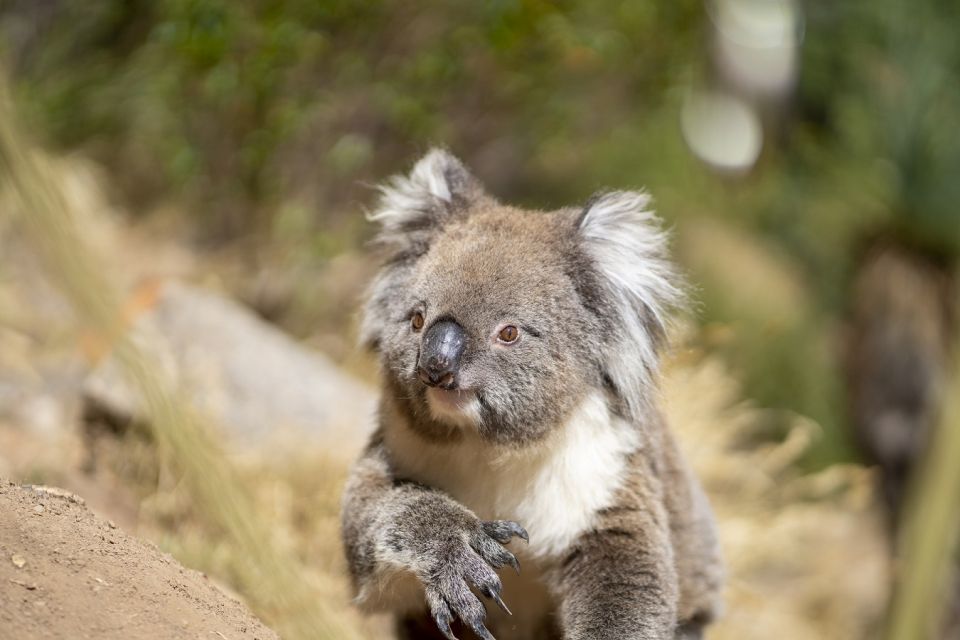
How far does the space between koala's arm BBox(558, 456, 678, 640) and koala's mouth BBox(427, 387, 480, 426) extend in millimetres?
540

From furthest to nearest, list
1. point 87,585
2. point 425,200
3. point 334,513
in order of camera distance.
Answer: point 334,513, point 425,200, point 87,585

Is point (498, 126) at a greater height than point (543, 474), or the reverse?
point (498, 126)

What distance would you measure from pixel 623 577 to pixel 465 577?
54 cm

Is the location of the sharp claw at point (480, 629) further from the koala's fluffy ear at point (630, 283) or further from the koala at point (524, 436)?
the koala's fluffy ear at point (630, 283)

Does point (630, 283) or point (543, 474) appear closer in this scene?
point (543, 474)

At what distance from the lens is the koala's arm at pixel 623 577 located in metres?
3.35

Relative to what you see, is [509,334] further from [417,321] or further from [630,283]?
[630,283]

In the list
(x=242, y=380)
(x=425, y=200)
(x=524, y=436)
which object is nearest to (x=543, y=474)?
(x=524, y=436)

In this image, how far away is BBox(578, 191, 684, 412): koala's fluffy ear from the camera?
365 centimetres

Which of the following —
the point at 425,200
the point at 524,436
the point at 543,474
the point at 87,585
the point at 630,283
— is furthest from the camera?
the point at 425,200

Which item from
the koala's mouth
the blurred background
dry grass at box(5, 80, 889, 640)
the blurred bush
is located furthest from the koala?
the blurred bush

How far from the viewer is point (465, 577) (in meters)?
3.16

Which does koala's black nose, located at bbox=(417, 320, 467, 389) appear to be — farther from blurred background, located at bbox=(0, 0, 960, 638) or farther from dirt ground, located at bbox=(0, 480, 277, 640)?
blurred background, located at bbox=(0, 0, 960, 638)

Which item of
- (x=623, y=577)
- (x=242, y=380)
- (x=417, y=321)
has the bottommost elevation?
(x=623, y=577)
